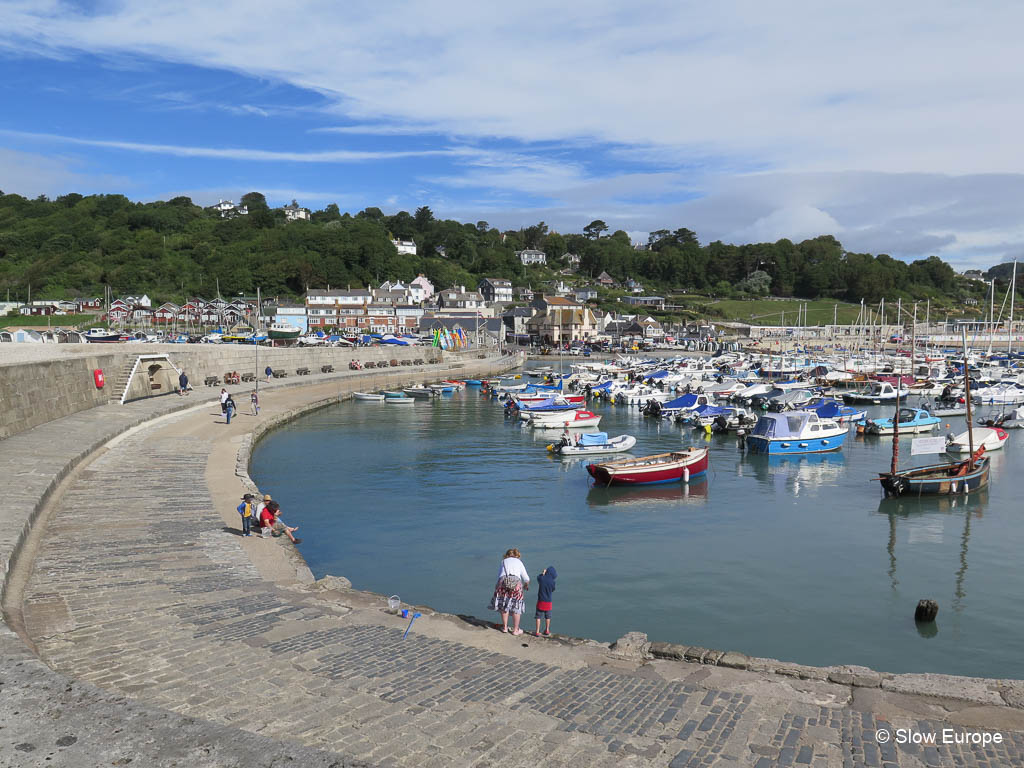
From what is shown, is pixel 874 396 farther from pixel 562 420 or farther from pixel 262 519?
pixel 262 519

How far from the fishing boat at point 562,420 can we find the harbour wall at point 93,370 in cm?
2065

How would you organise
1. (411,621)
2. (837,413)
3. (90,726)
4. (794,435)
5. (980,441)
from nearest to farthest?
(90,726)
(411,621)
(980,441)
(794,435)
(837,413)

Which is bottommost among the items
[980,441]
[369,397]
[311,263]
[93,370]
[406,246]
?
[369,397]

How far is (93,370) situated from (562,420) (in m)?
23.4

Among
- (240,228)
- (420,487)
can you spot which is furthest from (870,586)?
(240,228)

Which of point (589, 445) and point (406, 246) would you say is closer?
point (589, 445)

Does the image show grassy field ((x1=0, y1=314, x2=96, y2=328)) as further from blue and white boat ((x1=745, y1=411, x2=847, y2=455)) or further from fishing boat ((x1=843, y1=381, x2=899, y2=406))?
blue and white boat ((x1=745, y1=411, x2=847, y2=455))

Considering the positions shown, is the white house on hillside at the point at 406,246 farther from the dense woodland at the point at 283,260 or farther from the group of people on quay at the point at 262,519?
the group of people on quay at the point at 262,519

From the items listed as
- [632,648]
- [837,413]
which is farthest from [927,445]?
[632,648]

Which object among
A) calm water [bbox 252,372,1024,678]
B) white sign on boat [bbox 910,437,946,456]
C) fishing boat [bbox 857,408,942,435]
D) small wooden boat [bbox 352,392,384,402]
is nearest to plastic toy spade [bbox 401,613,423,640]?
calm water [bbox 252,372,1024,678]

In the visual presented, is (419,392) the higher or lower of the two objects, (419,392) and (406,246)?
the lower

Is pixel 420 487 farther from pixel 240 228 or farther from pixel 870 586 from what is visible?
pixel 240 228

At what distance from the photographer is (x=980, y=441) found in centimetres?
3441

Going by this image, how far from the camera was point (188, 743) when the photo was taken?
273 inches
